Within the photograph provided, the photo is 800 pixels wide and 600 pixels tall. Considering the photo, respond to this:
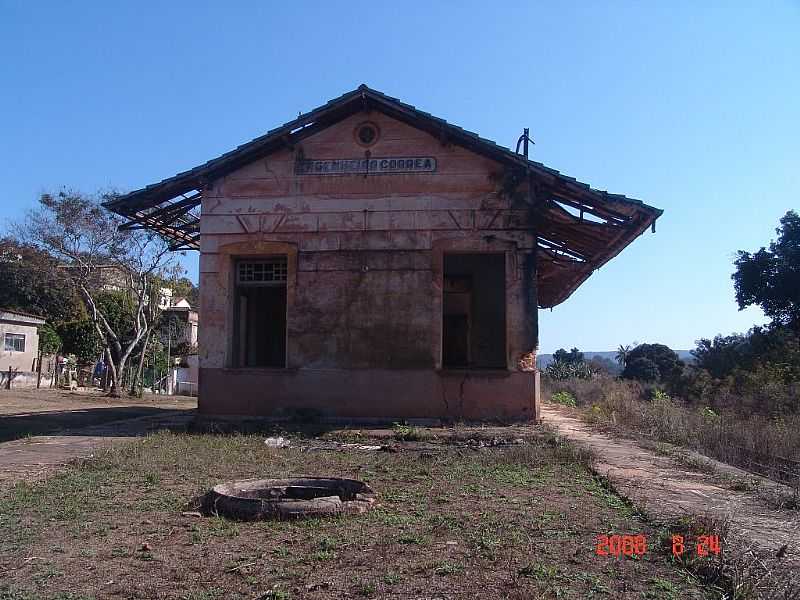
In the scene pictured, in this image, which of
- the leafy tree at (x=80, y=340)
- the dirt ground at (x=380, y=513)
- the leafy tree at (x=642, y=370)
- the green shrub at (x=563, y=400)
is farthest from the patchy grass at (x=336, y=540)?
the leafy tree at (x=642, y=370)

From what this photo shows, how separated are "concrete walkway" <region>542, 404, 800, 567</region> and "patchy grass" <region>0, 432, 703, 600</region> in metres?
0.40

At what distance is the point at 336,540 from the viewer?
5.21 meters

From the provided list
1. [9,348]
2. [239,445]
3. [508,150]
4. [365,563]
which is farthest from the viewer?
[9,348]

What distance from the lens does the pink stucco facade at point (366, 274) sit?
499 inches

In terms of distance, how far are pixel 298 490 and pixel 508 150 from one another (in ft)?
26.0

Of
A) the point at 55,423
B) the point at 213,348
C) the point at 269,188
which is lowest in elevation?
the point at 55,423

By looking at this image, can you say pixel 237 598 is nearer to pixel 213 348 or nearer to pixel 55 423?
pixel 213 348

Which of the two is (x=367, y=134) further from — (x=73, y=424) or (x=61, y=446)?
(x=73, y=424)

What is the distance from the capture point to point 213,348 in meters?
13.3

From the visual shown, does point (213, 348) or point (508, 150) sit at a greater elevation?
point (508, 150)

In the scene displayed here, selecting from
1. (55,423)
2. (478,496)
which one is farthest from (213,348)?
(478,496)

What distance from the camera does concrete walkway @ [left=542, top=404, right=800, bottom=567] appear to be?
542 cm

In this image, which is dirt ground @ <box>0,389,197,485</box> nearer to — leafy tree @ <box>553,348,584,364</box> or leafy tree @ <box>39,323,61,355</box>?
leafy tree @ <box>39,323,61,355</box>
